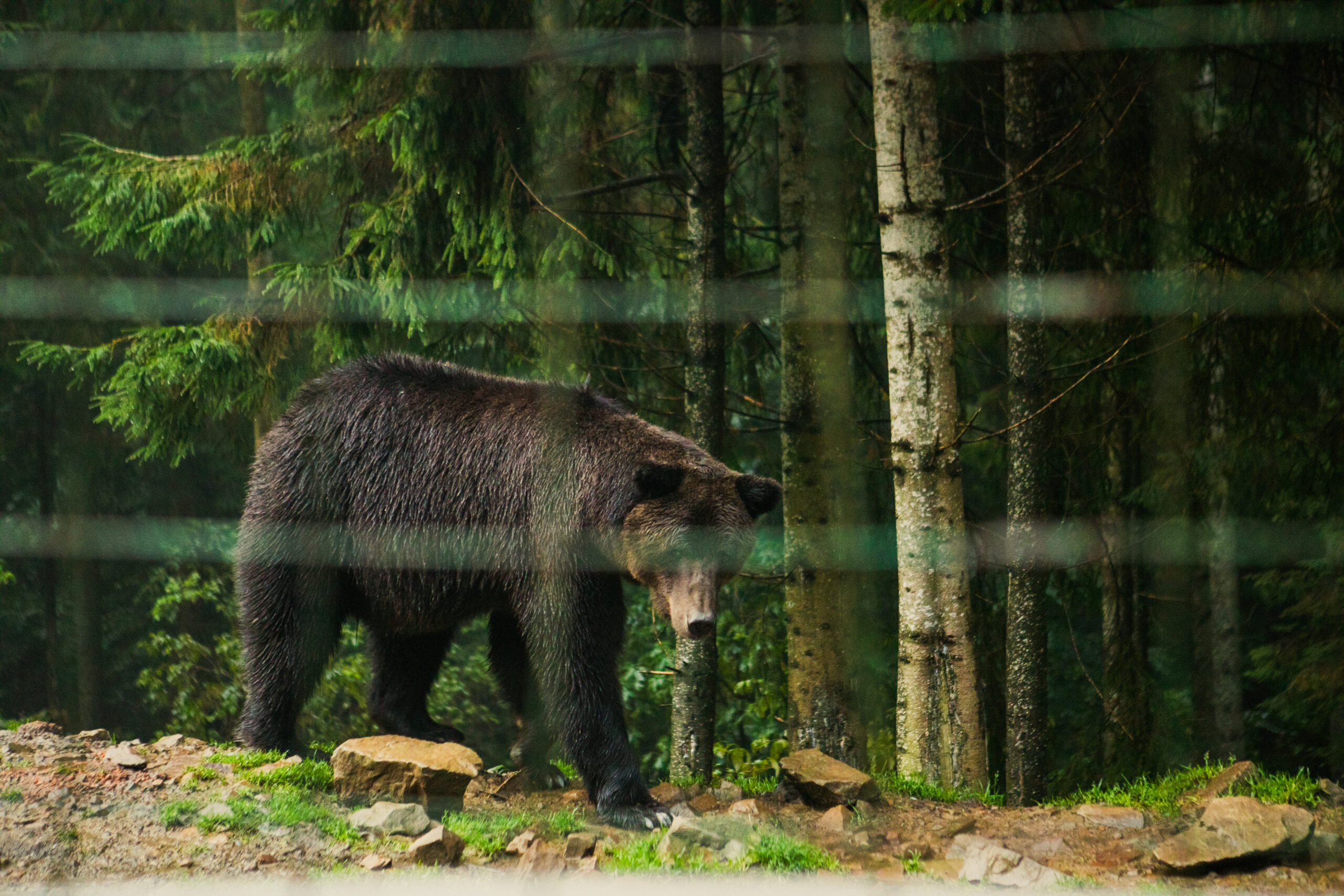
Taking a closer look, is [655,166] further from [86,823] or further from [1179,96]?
[86,823]

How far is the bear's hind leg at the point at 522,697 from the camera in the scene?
184 inches

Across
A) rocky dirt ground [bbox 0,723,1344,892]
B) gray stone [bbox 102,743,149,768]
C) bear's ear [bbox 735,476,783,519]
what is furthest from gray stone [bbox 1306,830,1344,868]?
gray stone [bbox 102,743,149,768]

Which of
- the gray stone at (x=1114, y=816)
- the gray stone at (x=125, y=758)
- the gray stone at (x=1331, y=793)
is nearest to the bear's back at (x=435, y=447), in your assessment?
the gray stone at (x=125, y=758)

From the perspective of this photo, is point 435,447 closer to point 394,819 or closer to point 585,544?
point 585,544

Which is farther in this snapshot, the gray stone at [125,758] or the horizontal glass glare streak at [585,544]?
the horizontal glass glare streak at [585,544]

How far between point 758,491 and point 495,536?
3.52ft

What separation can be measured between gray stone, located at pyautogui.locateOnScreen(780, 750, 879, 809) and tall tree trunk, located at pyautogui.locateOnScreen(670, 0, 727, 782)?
1470 mm

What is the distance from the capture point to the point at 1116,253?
680 centimetres

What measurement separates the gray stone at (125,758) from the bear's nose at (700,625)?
2.10 m

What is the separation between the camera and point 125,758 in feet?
13.3

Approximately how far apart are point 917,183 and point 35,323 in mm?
9127

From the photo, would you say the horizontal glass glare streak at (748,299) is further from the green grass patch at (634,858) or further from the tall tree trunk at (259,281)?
the green grass patch at (634,858)

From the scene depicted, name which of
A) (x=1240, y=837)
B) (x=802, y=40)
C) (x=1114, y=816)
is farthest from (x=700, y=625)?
(x=802, y=40)

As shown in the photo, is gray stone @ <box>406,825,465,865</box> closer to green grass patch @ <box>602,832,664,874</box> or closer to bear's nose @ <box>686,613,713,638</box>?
green grass patch @ <box>602,832,664,874</box>
